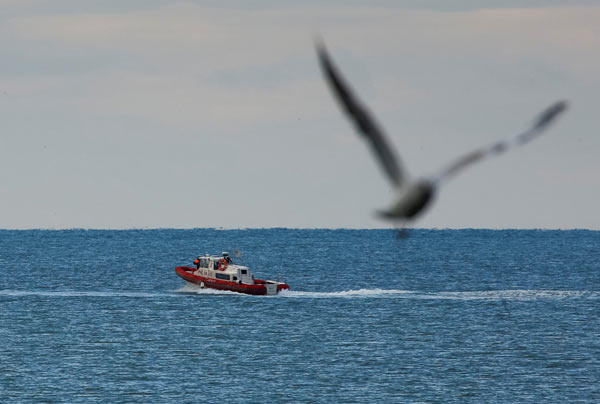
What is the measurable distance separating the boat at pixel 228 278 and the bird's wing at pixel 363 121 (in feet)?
414

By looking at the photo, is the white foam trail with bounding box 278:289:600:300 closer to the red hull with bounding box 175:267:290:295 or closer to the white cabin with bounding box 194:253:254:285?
the red hull with bounding box 175:267:290:295

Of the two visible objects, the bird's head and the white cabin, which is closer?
the bird's head

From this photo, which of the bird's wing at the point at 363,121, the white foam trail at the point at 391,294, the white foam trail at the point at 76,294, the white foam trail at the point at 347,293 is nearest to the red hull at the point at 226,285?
the white foam trail at the point at 391,294

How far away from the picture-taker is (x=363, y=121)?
21.0ft

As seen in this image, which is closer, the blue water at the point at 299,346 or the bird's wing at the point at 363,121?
the bird's wing at the point at 363,121

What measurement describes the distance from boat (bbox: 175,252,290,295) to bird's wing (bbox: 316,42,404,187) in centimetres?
12634

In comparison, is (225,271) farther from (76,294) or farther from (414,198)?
(414,198)

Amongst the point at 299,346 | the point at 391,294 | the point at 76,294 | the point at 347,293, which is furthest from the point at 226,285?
the point at 391,294

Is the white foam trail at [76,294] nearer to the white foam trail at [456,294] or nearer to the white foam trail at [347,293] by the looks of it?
the white foam trail at [347,293]

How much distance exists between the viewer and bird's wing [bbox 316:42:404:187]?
6.16 meters

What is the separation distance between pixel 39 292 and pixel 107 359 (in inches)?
3158

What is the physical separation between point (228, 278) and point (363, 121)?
442 ft

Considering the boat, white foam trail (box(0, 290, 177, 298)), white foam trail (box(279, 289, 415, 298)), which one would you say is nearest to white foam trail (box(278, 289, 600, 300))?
white foam trail (box(279, 289, 415, 298))

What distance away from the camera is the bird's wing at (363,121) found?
20.2 feet
